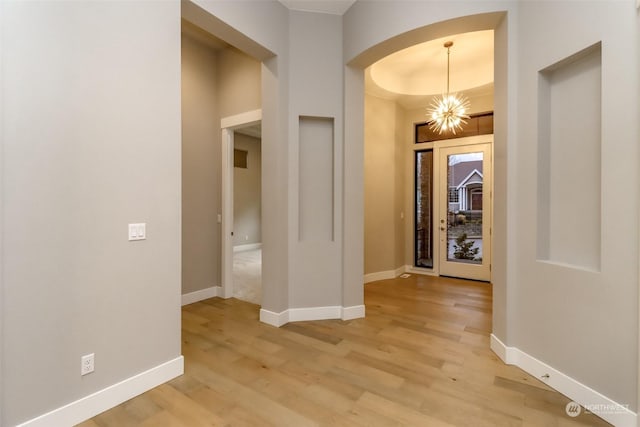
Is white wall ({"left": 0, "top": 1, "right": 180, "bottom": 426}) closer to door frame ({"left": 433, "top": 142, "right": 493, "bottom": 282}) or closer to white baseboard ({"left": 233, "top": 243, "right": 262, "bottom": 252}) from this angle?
door frame ({"left": 433, "top": 142, "right": 493, "bottom": 282})

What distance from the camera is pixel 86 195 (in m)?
1.72

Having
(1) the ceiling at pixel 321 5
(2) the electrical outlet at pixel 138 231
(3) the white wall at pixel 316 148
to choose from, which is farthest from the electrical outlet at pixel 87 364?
(1) the ceiling at pixel 321 5

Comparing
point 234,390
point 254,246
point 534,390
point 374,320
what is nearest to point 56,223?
point 234,390

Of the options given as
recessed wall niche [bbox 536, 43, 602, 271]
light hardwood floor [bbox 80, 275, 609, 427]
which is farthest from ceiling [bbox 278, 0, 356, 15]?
light hardwood floor [bbox 80, 275, 609, 427]

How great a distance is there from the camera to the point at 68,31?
1.64 metres

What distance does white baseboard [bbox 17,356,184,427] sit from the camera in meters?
1.59

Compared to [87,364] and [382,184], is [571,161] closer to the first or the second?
[382,184]

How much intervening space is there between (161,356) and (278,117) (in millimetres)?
2473

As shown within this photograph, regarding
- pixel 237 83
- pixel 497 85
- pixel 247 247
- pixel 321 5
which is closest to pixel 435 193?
pixel 497 85

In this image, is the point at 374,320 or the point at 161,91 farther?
the point at 374,320

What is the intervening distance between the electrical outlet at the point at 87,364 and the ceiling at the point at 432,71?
181 inches

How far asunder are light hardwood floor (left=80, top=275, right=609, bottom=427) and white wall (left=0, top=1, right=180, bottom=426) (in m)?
0.41

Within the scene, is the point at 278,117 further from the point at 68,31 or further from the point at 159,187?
the point at 68,31

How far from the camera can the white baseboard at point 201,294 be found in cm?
383
